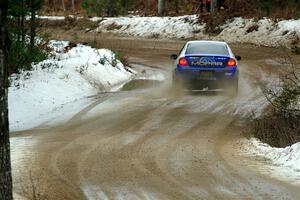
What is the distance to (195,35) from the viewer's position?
37.0 meters

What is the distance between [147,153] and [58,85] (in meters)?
6.86

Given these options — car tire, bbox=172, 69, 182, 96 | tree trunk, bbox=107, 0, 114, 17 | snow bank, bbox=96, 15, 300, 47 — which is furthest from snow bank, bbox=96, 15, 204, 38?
car tire, bbox=172, 69, 182, 96

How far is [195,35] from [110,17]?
14191 mm

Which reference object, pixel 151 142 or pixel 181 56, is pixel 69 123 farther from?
pixel 181 56

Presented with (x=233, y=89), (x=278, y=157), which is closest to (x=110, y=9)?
(x=233, y=89)

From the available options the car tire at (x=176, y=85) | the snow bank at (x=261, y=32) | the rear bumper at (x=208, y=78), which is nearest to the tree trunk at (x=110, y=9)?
the snow bank at (x=261, y=32)

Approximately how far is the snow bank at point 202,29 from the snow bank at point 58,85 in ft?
43.4

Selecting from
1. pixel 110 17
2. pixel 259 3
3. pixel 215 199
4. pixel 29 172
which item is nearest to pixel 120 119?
pixel 29 172

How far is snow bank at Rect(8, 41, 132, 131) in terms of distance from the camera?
1284 centimetres

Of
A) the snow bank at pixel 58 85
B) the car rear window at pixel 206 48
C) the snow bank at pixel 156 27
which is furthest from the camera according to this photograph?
the snow bank at pixel 156 27

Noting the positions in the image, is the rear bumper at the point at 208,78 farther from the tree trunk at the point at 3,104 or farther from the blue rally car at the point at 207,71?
the tree trunk at the point at 3,104

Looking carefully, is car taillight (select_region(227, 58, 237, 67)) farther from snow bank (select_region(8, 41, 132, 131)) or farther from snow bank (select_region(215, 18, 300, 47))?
snow bank (select_region(215, 18, 300, 47))

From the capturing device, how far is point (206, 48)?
1568 centimetres

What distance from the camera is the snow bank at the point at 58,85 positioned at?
12.8m
